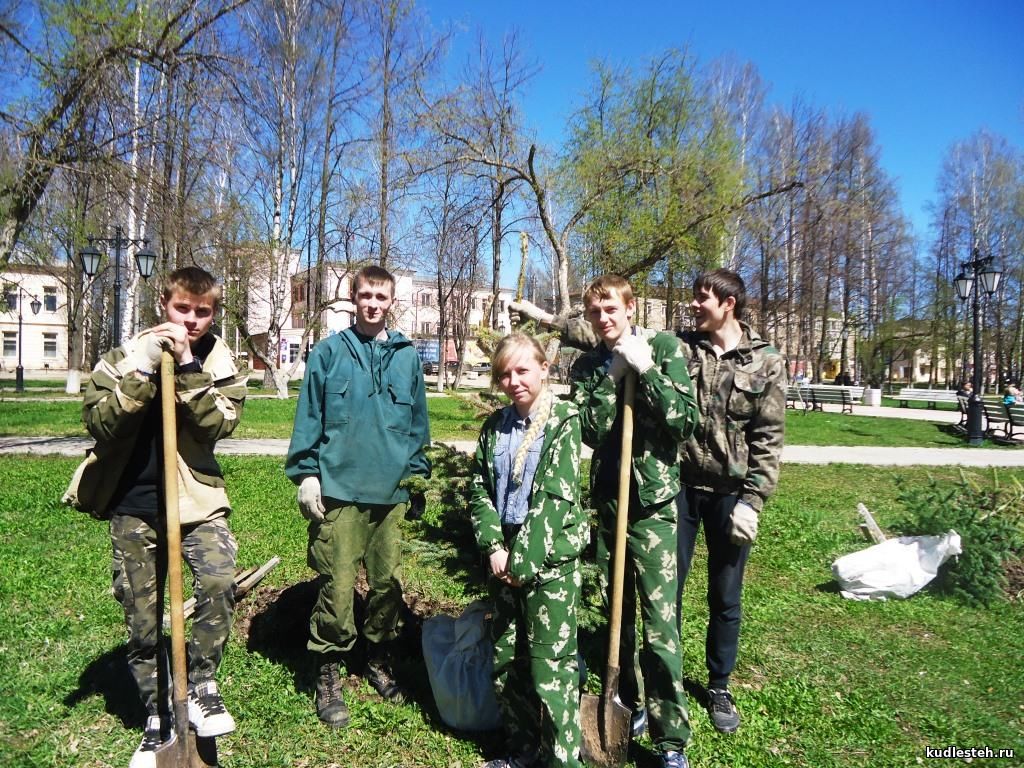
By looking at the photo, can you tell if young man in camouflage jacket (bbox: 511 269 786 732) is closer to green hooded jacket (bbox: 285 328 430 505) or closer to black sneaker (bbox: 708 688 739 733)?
black sneaker (bbox: 708 688 739 733)

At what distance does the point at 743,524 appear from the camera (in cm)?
304

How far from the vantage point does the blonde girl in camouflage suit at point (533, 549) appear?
265cm

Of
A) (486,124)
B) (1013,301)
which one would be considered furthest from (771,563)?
(1013,301)

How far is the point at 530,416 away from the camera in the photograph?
9.37 feet

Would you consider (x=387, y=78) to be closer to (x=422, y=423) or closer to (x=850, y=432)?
(x=850, y=432)

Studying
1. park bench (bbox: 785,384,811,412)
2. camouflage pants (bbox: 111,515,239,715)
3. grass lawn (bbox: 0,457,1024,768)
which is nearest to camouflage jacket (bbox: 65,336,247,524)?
camouflage pants (bbox: 111,515,239,715)

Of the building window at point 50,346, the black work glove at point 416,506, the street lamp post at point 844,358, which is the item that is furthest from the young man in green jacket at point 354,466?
the building window at point 50,346

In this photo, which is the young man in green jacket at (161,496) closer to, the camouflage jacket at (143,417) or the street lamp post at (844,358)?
the camouflage jacket at (143,417)

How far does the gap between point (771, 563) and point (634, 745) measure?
3646 millimetres

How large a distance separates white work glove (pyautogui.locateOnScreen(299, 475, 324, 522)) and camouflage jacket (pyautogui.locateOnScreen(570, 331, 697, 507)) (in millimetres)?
1268

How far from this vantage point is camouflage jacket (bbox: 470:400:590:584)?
266 cm

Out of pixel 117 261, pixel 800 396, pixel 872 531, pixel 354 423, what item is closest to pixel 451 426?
pixel 117 261

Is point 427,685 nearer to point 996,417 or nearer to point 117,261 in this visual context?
point 117,261

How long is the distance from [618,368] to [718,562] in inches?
44.4
